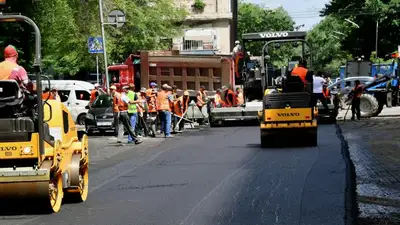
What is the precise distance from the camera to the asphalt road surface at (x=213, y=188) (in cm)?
949

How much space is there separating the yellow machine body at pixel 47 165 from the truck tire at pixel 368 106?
22.3 m

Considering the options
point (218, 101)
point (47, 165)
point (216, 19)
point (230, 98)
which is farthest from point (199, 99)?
point (216, 19)

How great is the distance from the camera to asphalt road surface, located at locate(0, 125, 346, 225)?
9.49 meters

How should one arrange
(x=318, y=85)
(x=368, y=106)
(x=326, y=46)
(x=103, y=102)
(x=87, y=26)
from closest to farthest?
(x=318, y=85) < (x=103, y=102) < (x=368, y=106) < (x=87, y=26) < (x=326, y=46)

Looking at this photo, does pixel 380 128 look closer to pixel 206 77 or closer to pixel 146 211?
pixel 206 77

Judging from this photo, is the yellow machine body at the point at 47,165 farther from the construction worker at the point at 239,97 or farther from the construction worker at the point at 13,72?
the construction worker at the point at 239,97

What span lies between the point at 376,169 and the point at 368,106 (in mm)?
18737

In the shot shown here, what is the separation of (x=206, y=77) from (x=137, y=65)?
3.25 metres

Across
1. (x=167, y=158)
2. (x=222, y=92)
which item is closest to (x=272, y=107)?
(x=167, y=158)

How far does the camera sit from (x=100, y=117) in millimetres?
27391

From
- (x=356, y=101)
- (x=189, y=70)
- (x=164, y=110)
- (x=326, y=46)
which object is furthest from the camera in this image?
(x=326, y=46)

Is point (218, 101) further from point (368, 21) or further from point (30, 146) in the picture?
point (368, 21)

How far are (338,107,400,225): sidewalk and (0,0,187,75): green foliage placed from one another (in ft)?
31.9

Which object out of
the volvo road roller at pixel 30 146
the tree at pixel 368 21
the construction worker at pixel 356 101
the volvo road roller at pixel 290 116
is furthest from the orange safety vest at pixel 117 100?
the tree at pixel 368 21
